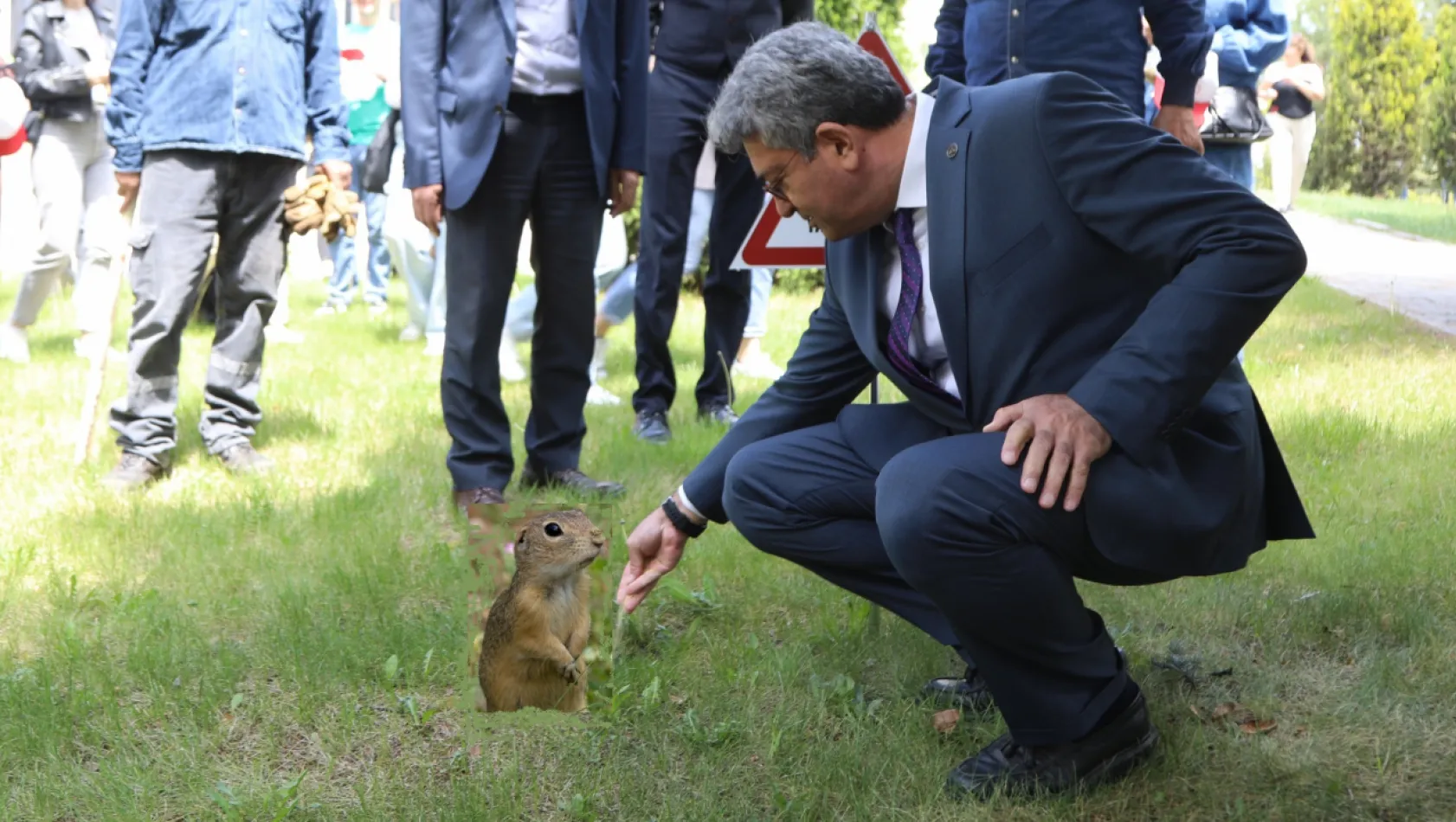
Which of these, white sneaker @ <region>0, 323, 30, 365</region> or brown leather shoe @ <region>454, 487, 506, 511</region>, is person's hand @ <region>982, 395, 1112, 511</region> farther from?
white sneaker @ <region>0, 323, 30, 365</region>

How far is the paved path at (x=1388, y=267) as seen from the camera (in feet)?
36.2

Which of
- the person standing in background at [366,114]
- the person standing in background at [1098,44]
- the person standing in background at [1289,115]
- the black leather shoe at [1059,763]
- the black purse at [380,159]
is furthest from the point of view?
the person standing in background at [1289,115]

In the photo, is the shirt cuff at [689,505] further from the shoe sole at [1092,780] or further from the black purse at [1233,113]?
the black purse at [1233,113]

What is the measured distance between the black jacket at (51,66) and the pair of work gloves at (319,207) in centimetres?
296

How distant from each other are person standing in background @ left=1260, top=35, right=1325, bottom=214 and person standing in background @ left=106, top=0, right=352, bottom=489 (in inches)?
546

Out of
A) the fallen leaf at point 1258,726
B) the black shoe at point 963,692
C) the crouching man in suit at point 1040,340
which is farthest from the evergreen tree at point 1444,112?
the crouching man in suit at point 1040,340

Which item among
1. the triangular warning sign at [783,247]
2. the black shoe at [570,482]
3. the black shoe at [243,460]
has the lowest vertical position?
the black shoe at [243,460]

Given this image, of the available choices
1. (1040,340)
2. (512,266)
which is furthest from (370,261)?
(1040,340)

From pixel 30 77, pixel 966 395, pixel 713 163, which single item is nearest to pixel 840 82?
pixel 966 395

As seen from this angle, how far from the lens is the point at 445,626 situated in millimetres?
3938

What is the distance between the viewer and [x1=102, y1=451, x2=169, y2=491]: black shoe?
5.74 metres

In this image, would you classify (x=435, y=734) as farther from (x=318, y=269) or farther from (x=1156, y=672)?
(x=318, y=269)

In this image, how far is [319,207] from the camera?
6094 millimetres

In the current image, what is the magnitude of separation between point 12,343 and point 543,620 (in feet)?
24.4
